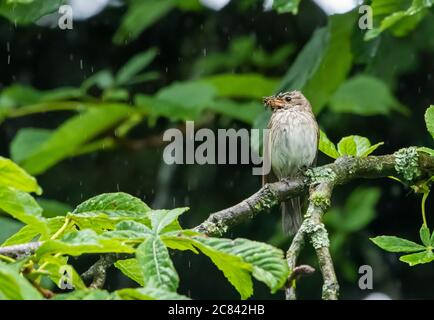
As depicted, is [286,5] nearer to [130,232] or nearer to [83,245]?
[130,232]

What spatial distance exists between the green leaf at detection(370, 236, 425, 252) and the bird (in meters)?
2.08

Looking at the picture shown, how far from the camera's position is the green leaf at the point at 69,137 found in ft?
16.5

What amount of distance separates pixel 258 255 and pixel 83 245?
13.5 inches

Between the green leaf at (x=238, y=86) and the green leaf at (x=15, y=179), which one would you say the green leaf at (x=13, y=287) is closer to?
the green leaf at (x=15, y=179)

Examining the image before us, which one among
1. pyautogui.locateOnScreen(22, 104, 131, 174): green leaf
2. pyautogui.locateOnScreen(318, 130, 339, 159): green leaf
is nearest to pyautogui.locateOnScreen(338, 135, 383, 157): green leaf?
pyautogui.locateOnScreen(318, 130, 339, 159): green leaf

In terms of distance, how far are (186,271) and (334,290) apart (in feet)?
15.5

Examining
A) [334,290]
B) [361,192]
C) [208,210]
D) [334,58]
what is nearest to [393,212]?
[361,192]

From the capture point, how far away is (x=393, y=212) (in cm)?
672

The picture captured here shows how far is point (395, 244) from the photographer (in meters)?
2.32

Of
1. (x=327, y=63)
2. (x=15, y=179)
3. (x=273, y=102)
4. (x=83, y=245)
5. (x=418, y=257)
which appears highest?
(x=327, y=63)

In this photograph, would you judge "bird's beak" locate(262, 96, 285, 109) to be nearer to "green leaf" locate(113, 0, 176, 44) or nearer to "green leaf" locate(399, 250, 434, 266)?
"green leaf" locate(113, 0, 176, 44)

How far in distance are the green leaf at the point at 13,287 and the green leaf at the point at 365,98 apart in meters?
3.69

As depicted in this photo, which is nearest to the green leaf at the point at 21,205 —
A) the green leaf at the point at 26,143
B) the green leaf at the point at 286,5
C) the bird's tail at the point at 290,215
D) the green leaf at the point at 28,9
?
the green leaf at the point at 28,9

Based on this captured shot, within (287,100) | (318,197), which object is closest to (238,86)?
(287,100)
